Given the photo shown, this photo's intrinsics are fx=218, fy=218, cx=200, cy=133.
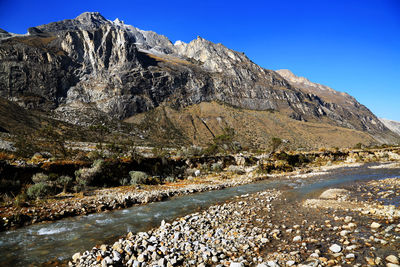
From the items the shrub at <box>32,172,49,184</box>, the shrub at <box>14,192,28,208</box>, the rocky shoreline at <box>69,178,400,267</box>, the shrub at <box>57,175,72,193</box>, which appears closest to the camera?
the rocky shoreline at <box>69,178,400,267</box>

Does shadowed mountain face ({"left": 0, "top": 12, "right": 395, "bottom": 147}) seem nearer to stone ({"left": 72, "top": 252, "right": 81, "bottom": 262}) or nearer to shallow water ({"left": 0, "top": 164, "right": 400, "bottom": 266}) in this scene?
shallow water ({"left": 0, "top": 164, "right": 400, "bottom": 266})

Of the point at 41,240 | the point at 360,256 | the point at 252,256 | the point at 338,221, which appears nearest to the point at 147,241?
the point at 252,256

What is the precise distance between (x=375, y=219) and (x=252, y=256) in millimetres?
6095

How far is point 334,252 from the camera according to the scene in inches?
265

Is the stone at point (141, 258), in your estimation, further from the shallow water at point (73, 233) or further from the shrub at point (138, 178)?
the shrub at point (138, 178)

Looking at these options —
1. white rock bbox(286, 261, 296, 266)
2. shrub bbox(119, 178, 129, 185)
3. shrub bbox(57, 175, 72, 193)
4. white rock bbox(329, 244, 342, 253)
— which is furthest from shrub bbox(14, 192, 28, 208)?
white rock bbox(329, 244, 342, 253)

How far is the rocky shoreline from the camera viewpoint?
6.59 meters

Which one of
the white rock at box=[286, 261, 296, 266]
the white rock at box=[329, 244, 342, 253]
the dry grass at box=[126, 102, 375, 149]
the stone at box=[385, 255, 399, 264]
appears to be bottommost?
the white rock at box=[286, 261, 296, 266]

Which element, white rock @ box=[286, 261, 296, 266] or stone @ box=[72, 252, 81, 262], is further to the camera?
A: stone @ box=[72, 252, 81, 262]

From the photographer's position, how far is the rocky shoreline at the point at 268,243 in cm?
659

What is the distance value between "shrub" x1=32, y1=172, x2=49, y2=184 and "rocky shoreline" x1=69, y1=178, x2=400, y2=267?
14.1 metres

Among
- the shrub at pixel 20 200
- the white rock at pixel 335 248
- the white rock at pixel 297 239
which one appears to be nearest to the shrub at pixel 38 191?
the shrub at pixel 20 200

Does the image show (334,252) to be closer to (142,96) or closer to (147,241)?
(147,241)

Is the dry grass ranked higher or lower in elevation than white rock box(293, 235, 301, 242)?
higher
